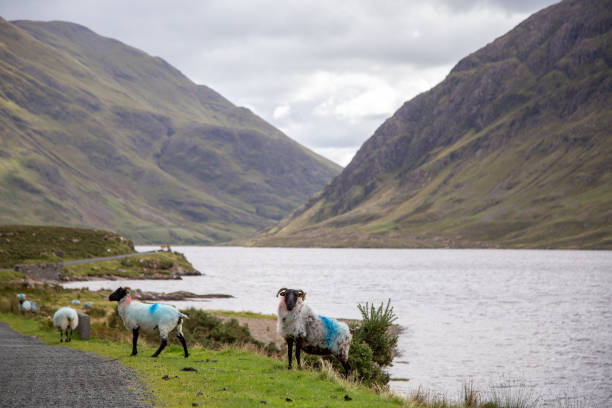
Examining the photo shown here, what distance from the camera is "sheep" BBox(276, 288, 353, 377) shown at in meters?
21.4

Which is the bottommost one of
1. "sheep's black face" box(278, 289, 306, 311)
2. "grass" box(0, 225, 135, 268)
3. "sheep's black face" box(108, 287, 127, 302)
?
"sheep's black face" box(108, 287, 127, 302)

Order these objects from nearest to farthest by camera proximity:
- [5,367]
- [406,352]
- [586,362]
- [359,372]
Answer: [5,367], [359,372], [586,362], [406,352]

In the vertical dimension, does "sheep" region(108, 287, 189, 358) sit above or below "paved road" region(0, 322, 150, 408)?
above

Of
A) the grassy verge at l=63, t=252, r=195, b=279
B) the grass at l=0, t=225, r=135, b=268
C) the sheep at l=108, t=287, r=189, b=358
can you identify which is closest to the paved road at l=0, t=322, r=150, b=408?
the sheep at l=108, t=287, r=189, b=358

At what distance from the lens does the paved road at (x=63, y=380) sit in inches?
627

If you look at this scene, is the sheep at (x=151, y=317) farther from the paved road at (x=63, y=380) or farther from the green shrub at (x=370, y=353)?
the green shrub at (x=370, y=353)

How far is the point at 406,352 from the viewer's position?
167 feet

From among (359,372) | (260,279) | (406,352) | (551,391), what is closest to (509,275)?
(260,279)

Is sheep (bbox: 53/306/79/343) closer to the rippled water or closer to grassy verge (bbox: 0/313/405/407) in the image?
grassy verge (bbox: 0/313/405/407)

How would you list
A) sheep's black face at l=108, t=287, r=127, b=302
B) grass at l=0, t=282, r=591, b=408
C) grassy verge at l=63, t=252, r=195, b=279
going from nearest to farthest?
1. grass at l=0, t=282, r=591, b=408
2. sheep's black face at l=108, t=287, r=127, b=302
3. grassy verge at l=63, t=252, r=195, b=279

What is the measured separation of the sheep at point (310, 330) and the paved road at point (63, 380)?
589 cm

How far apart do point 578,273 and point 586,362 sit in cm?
11363

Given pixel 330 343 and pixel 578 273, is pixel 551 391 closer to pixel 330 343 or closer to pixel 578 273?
pixel 330 343

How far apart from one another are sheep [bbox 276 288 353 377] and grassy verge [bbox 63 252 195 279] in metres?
87.5
